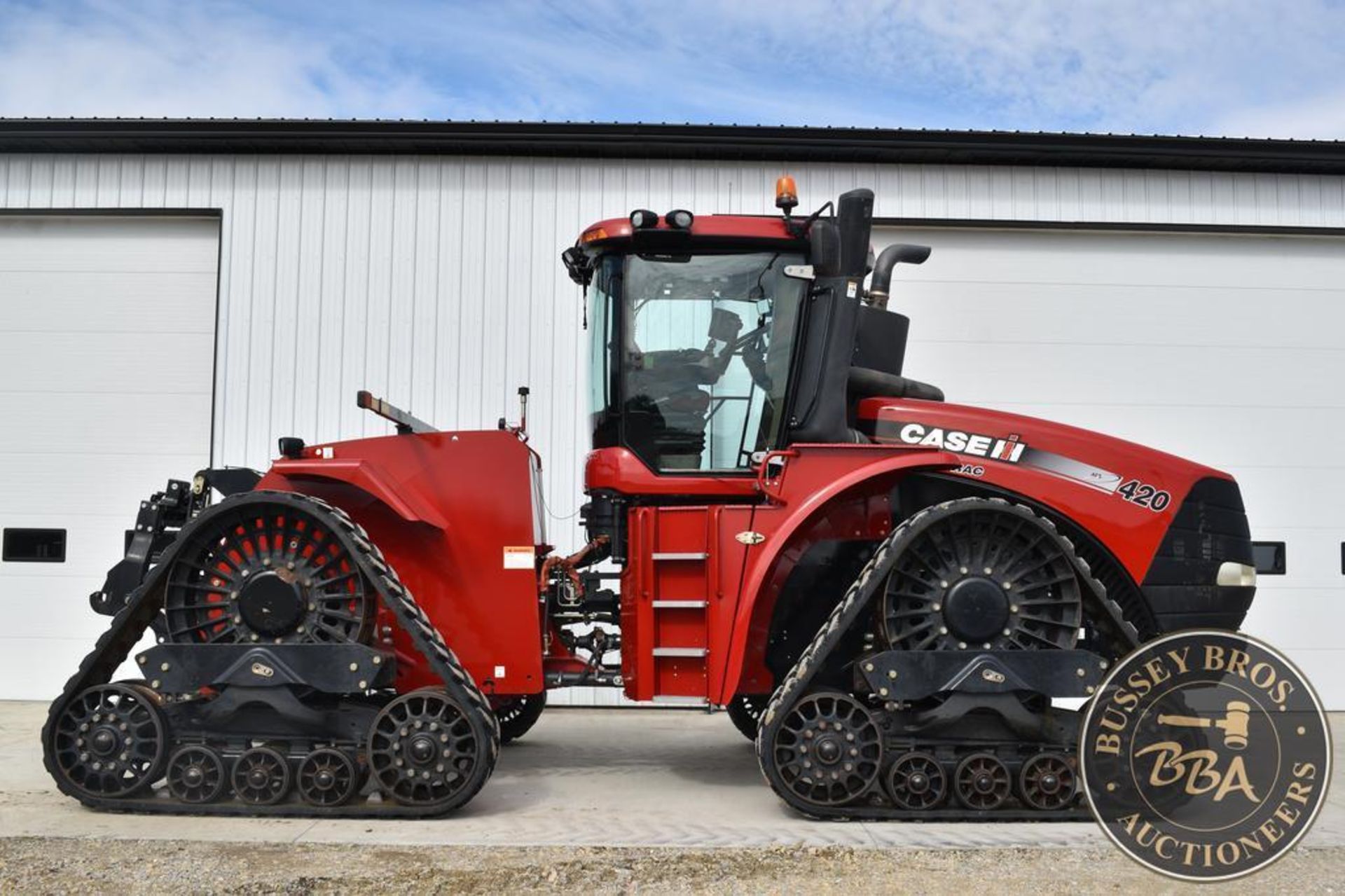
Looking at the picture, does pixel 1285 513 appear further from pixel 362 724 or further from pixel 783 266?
pixel 362 724

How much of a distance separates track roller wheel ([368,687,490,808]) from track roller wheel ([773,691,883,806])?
153 centimetres

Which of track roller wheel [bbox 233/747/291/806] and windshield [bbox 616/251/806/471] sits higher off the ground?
windshield [bbox 616/251/806/471]

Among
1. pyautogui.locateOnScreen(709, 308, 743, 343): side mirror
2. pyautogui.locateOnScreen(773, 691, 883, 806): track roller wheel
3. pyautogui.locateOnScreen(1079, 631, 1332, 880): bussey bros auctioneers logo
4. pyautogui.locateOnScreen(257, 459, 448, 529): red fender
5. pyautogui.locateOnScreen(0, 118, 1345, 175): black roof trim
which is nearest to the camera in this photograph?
pyautogui.locateOnScreen(1079, 631, 1332, 880): bussey bros auctioneers logo

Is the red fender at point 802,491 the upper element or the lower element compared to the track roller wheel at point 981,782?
upper

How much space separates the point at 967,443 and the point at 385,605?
3.25 metres

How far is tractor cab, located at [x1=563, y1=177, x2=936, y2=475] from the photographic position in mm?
6164

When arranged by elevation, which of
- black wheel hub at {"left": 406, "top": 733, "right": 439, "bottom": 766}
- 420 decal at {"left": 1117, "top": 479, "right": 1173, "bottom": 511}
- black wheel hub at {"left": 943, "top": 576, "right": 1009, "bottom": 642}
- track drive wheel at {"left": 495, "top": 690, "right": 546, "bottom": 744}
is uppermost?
420 decal at {"left": 1117, "top": 479, "right": 1173, "bottom": 511}

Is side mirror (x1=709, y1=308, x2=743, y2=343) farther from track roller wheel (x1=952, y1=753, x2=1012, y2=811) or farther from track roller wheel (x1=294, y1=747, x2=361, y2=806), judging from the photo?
track roller wheel (x1=294, y1=747, x2=361, y2=806)

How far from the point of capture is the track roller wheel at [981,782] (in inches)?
220

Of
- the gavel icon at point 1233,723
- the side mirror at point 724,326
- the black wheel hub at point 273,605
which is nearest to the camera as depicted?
the gavel icon at point 1233,723

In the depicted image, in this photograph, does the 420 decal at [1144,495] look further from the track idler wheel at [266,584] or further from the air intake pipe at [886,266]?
the track idler wheel at [266,584]

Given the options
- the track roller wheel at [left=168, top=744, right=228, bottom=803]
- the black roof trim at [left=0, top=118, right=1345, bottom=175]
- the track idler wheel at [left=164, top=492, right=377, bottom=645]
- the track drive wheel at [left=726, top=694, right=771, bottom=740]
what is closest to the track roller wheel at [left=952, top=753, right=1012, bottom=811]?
the track drive wheel at [left=726, top=694, right=771, bottom=740]

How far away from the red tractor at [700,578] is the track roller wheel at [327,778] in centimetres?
2

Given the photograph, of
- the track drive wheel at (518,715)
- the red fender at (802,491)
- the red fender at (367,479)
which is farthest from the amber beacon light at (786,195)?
the track drive wheel at (518,715)
